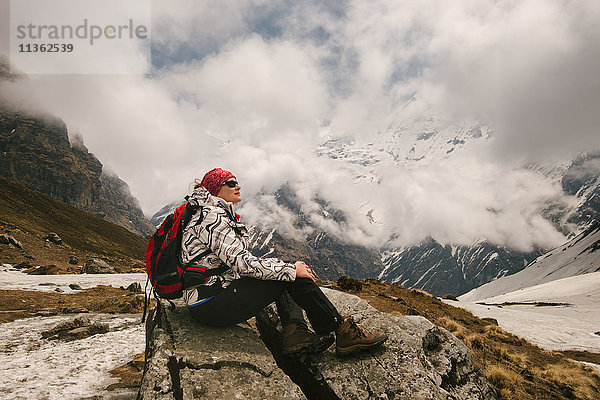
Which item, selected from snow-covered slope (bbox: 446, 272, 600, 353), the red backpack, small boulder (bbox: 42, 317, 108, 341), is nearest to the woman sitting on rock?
the red backpack

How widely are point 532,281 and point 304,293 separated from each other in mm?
204579

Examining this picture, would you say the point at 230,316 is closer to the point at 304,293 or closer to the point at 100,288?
the point at 304,293

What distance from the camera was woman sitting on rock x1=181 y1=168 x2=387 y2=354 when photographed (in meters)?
4.43

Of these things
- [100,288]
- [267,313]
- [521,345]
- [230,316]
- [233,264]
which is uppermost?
[233,264]

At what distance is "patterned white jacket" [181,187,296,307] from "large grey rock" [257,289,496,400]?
1.79 metres

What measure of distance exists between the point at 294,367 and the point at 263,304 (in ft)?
4.63

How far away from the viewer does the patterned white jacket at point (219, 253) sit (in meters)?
4.36

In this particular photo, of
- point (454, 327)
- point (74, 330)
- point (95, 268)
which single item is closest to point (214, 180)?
point (74, 330)

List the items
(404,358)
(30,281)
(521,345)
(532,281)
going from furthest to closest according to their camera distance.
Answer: (532,281), (30,281), (521,345), (404,358)

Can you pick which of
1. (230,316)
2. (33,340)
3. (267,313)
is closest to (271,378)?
(230,316)

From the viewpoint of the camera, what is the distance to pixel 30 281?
22.6 metres

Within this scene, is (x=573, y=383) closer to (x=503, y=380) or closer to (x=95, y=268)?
(x=503, y=380)

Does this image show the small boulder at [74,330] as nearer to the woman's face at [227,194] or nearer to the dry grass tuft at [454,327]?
the woman's face at [227,194]

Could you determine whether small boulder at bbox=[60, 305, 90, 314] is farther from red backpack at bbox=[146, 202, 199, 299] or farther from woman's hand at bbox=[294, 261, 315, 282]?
woman's hand at bbox=[294, 261, 315, 282]
